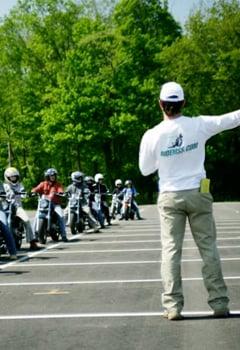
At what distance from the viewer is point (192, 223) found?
757 cm

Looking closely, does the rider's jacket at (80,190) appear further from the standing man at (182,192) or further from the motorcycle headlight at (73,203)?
the standing man at (182,192)

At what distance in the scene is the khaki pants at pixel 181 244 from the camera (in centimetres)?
747

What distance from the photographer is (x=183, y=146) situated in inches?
296

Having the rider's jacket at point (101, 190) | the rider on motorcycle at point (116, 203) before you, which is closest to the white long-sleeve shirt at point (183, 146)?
the rider's jacket at point (101, 190)

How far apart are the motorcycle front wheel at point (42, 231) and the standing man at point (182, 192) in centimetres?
1118

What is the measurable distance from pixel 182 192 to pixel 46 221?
1172 centimetres

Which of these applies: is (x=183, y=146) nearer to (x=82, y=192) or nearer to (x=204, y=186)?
(x=204, y=186)

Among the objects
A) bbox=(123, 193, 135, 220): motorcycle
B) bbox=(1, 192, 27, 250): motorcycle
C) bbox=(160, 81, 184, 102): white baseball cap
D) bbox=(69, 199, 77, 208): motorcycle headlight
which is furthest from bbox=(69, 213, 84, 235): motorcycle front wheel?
bbox=(160, 81, 184, 102): white baseball cap

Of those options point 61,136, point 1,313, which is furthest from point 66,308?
point 61,136

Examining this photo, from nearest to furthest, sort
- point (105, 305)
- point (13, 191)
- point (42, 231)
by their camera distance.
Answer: point (105, 305) → point (13, 191) → point (42, 231)

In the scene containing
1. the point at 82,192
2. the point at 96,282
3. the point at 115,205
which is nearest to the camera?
the point at 96,282

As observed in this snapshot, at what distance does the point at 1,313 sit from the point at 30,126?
5594 cm

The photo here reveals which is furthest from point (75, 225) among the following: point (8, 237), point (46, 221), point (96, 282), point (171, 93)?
point (171, 93)

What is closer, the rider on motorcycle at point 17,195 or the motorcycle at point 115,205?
the rider on motorcycle at point 17,195
